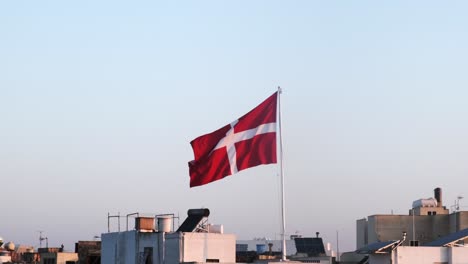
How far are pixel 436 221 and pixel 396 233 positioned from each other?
5.31 m

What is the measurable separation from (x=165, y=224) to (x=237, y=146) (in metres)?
23.2

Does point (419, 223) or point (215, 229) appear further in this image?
point (419, 223)

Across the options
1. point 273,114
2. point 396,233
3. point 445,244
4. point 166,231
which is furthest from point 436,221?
point 273,114

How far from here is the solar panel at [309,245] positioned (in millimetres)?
133087

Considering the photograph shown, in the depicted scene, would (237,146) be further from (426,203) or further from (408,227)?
(426,203)

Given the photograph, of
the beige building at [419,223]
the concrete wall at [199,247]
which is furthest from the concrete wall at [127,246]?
the beige building at [419,223]

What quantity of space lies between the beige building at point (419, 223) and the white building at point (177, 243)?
142 feet

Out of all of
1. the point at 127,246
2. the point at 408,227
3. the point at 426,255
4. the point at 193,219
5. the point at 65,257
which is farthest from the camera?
the point at 408,227

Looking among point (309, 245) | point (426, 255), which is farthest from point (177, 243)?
point (309, 245)

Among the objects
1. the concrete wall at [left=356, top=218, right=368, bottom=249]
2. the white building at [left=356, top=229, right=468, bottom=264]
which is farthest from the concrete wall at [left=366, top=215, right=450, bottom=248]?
the white building at [left=356, top=229, right=468, bottom=264]

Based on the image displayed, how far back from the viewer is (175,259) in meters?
71.8

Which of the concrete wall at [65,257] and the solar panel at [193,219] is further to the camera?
the concrete wall at [65,257]

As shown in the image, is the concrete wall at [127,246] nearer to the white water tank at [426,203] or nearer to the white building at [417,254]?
the white building at [417,254]

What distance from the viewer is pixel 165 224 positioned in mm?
74188
